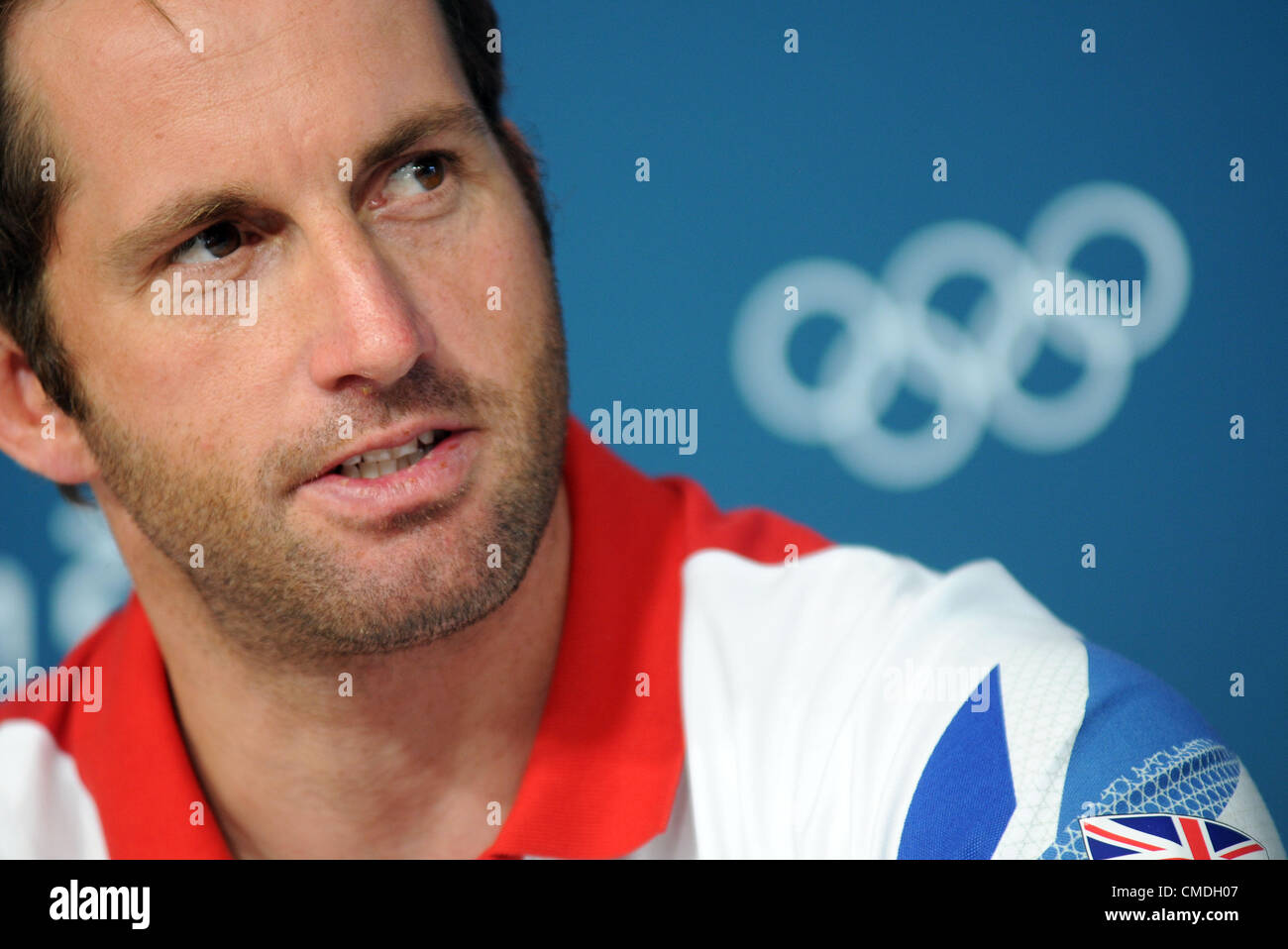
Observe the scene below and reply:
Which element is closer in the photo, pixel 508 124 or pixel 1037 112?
pixel 508 124

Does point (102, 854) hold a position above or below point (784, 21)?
below

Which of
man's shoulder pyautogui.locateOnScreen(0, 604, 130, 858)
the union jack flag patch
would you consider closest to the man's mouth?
man's shoulder pyautogui.locateOnScreen(0, 604, 130, 858)

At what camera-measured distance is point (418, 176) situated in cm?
96

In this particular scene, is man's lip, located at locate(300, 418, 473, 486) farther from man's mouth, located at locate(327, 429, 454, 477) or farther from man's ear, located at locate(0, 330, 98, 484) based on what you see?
man's ear, located at locate(0, 330, 98, 484)

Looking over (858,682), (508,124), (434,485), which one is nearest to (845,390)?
(508,124)

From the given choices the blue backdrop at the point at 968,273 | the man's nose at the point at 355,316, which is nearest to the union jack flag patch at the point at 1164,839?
the man's nose at the point at 355,316

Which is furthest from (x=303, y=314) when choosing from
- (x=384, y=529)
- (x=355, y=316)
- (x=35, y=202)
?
(x=35, y=202)

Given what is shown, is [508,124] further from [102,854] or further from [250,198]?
[102,854]

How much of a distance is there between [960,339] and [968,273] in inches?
3.9

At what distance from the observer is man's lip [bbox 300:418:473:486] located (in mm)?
884

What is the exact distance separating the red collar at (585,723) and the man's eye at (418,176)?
287mm

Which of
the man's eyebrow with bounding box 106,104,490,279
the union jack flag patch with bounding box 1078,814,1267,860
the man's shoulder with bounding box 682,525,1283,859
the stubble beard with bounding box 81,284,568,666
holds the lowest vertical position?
the union jack flag patch with bounding box 1078,814,1267,860
